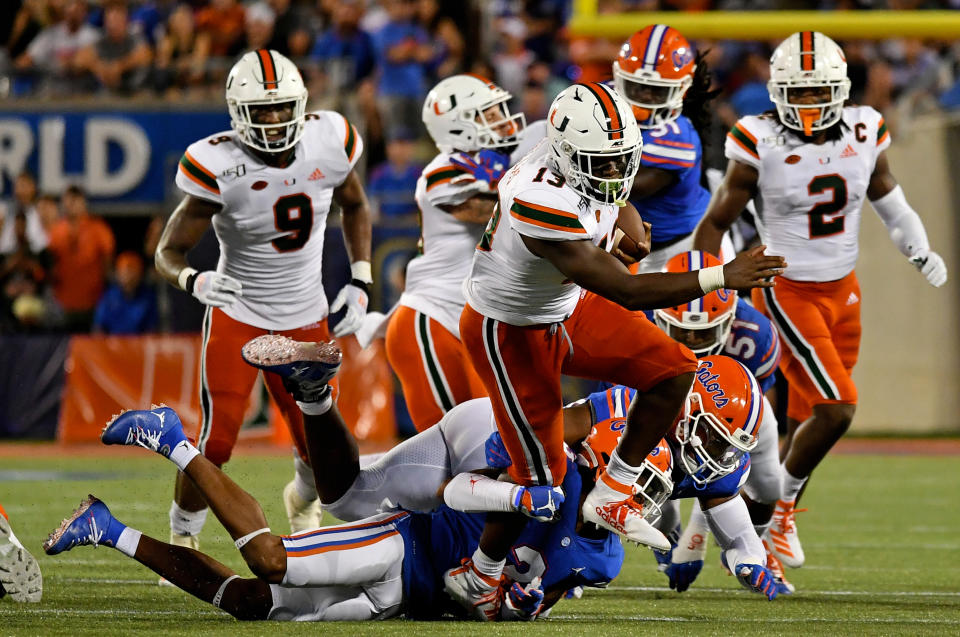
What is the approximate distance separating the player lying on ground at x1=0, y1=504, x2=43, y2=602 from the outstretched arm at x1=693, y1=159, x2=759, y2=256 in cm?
274

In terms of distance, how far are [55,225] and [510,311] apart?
304 inches

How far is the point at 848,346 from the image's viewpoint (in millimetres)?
5961

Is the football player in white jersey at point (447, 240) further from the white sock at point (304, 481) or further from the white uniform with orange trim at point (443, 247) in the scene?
the white sock at point (304, 481)

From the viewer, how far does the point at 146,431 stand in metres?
4.05

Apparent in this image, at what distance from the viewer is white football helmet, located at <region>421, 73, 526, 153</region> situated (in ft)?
19.1

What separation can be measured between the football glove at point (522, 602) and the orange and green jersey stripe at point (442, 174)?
1929 millimetres

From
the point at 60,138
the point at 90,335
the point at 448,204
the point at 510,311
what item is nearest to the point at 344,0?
the point at 60,138

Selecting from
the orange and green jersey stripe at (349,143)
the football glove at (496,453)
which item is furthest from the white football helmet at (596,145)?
the orange and green jersey stripe at (349,143)

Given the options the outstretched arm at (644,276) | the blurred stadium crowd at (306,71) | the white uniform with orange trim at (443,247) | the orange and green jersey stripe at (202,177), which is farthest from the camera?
the blurred stadium crowd at (306,71)

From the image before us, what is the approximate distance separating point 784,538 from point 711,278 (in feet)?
6.15

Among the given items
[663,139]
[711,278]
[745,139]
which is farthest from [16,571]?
[745,139]

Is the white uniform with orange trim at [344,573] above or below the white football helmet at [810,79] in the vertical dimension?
below

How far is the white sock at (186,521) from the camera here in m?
5.23

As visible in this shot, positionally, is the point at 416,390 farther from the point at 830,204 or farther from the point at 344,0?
the point at 344,0
